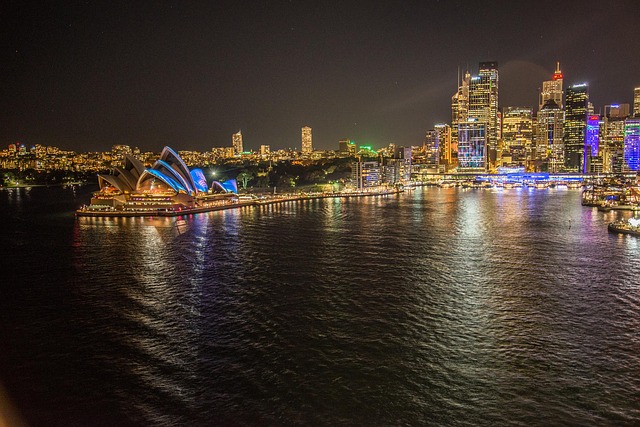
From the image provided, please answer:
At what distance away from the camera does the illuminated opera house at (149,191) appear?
37.8 m

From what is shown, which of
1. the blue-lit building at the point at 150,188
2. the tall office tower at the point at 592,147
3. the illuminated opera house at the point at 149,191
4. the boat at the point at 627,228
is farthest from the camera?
the tall office tower at the point at 592,147

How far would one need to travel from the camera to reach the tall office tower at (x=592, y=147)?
11499 centimetres

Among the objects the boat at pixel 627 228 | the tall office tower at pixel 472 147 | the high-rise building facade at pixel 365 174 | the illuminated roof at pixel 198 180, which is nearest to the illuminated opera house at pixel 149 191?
the illuminated roof at pixel 198 180

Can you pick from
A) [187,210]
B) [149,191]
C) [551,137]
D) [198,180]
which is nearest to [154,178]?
[149,191]

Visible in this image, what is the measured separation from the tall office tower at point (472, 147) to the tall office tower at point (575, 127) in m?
21.1

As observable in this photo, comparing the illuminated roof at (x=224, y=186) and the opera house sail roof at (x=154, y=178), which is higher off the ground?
the opera house sail roof at (x=154, y=178)

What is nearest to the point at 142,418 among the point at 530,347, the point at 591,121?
the point at 530,347

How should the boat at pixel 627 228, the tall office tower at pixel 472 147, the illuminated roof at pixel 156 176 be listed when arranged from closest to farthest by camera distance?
1. the boat at pixel 627 228
2. the illuminated roof at pixel 156 176
3. the tall office tower at pixel 472 147

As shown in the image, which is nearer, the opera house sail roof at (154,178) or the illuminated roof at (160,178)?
the illuminated roof at (160,178)

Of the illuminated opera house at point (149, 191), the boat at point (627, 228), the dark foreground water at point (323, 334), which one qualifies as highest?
the illuminated opera house at point (149, 191)

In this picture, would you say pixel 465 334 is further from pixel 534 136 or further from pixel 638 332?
pixel 534 136

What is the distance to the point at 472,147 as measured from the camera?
4695 inches

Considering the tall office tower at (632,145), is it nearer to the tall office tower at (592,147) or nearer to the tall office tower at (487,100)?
the tall office tower at (592,147)

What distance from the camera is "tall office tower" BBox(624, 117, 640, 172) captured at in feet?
343
